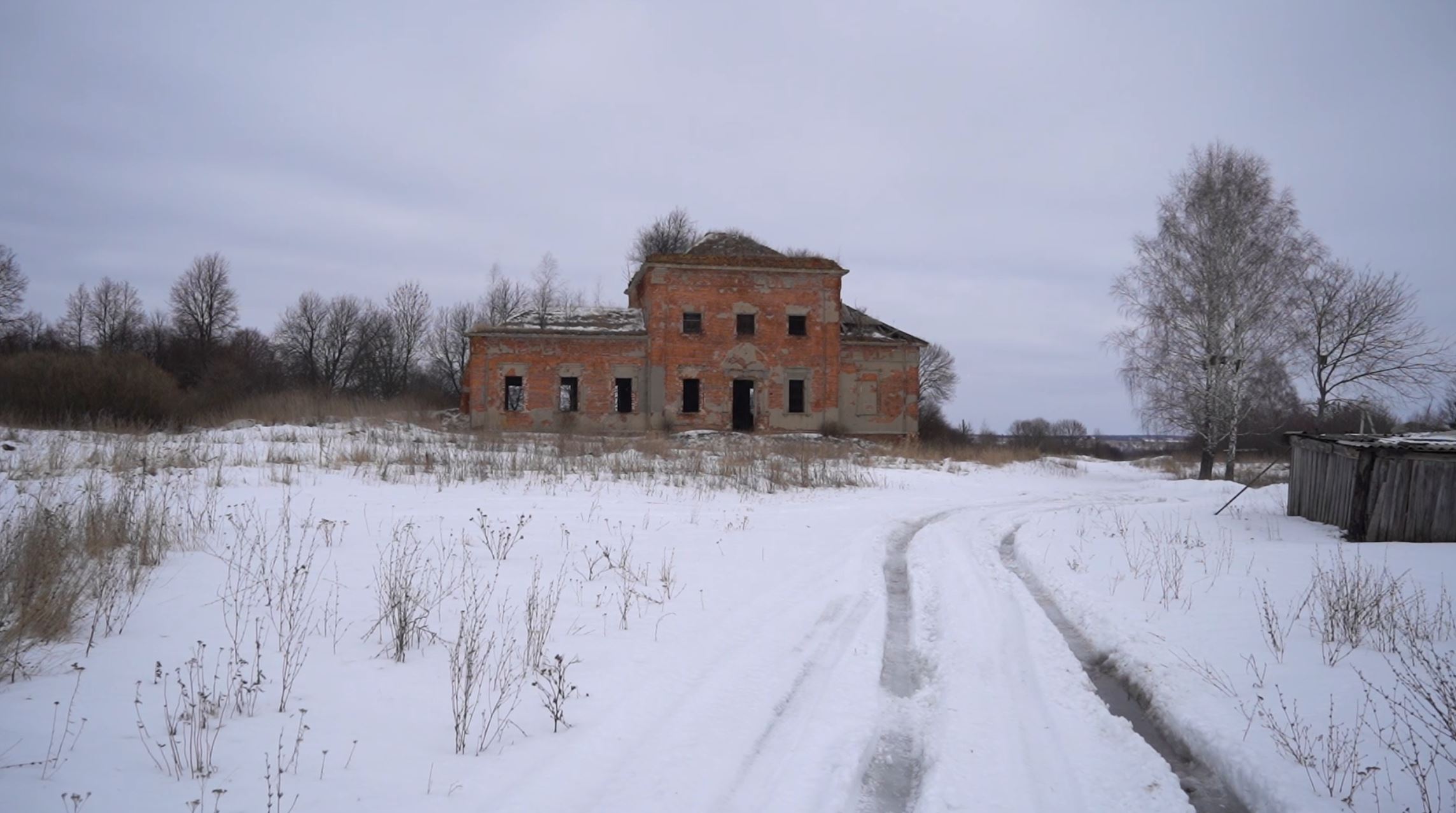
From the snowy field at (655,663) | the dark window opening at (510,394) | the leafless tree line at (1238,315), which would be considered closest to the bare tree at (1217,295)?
the leafless tree line at (1238,315)

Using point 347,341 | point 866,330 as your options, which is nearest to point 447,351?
point 347,341

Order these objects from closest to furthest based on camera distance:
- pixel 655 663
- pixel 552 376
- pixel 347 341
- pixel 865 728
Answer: pixel 865 728 → pixel 655 663 → pixel 552 376 → pixel 347 341

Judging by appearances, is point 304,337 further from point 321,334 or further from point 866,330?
point 866,330

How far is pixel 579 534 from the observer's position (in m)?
9.38

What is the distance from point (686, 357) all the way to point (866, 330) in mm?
8938

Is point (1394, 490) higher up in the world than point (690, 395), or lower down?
lower down

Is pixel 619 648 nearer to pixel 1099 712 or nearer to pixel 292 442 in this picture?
pixel 1099 712

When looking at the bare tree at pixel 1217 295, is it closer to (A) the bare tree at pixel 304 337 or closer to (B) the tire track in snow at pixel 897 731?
(B) the tire track in snow at pixel 897 731

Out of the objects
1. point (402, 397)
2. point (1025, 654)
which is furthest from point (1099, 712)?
point (402, 397)

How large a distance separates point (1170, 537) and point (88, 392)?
25355 mm

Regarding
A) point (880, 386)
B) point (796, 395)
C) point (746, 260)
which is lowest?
point (796, 395)

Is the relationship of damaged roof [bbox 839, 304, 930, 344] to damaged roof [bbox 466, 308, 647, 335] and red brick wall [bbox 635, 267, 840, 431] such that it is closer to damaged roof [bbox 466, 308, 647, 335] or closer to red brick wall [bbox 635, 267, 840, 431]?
red brick wall [bbox 635, 267, 840, 431]

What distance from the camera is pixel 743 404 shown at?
3550 cm

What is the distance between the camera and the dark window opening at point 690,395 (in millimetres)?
33438
